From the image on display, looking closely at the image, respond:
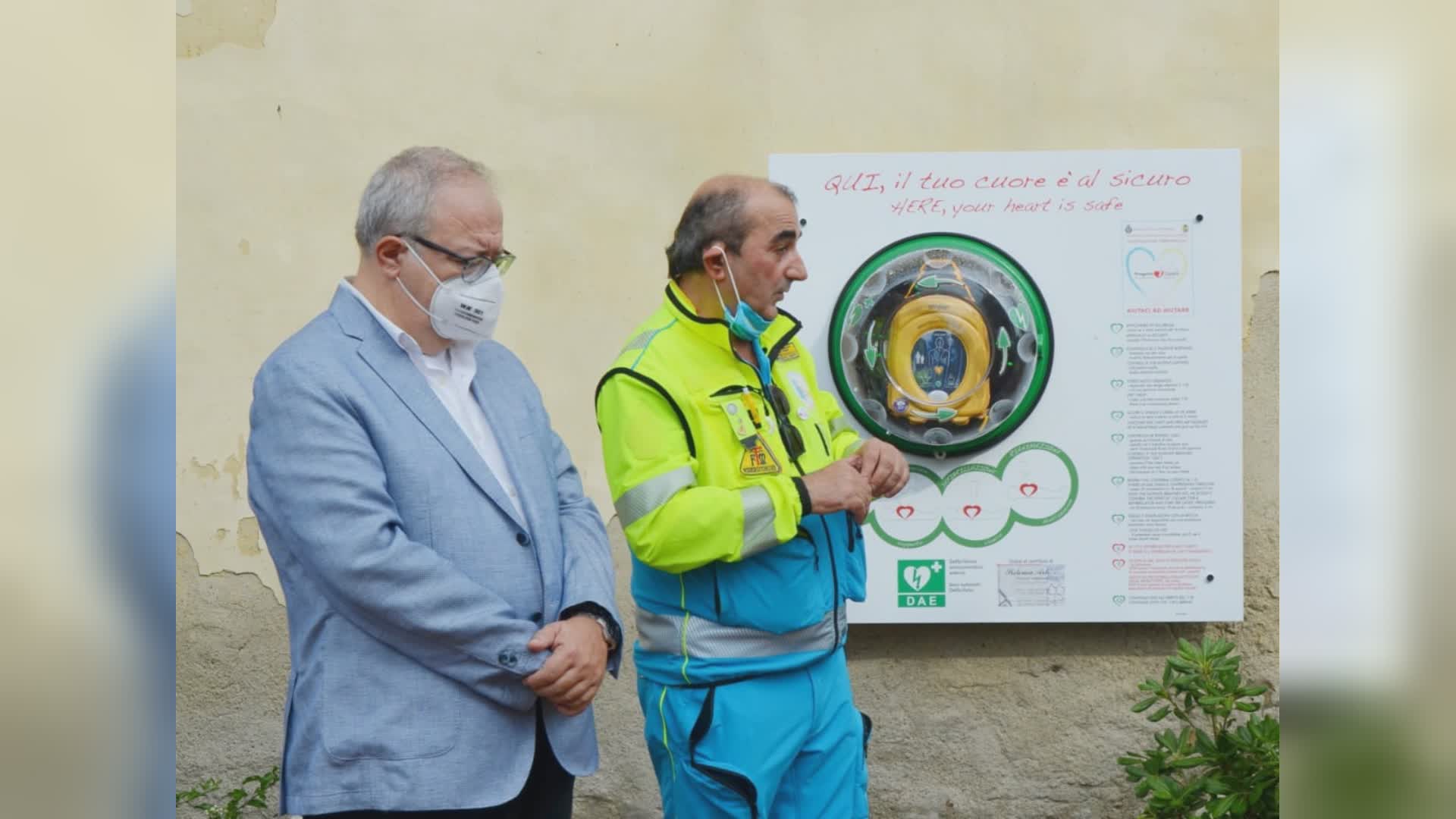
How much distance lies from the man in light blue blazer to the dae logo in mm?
1499

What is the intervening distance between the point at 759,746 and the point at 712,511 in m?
0.50

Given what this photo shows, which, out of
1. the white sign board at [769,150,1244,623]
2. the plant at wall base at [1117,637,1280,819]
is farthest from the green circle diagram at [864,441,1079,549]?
the plant at wall base at [1117,637,1280,819]

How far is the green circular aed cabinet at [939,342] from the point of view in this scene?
3.90m

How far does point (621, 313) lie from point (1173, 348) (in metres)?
1.58

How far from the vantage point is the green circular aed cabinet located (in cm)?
390

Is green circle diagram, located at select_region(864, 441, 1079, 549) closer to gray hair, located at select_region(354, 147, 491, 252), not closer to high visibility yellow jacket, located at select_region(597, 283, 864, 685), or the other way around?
high visibility yellow jacket, located at select_region(597, 283, 864, 685)

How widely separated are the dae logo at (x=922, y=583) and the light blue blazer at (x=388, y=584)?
166 cm

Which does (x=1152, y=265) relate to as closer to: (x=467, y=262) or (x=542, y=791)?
(x=467, y=262)

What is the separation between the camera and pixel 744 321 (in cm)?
292

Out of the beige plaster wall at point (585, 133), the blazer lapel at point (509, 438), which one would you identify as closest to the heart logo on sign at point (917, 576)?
the beige plaster wall at point (585, 133)

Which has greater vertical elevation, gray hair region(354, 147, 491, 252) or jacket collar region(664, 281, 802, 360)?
gray hair region(354, 147, 491, 252)

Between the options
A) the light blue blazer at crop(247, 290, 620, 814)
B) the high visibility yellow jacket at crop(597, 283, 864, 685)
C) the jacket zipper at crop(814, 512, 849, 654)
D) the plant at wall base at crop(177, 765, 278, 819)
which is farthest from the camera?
the plant at wall base at crop(177, 765, 278, 819)
